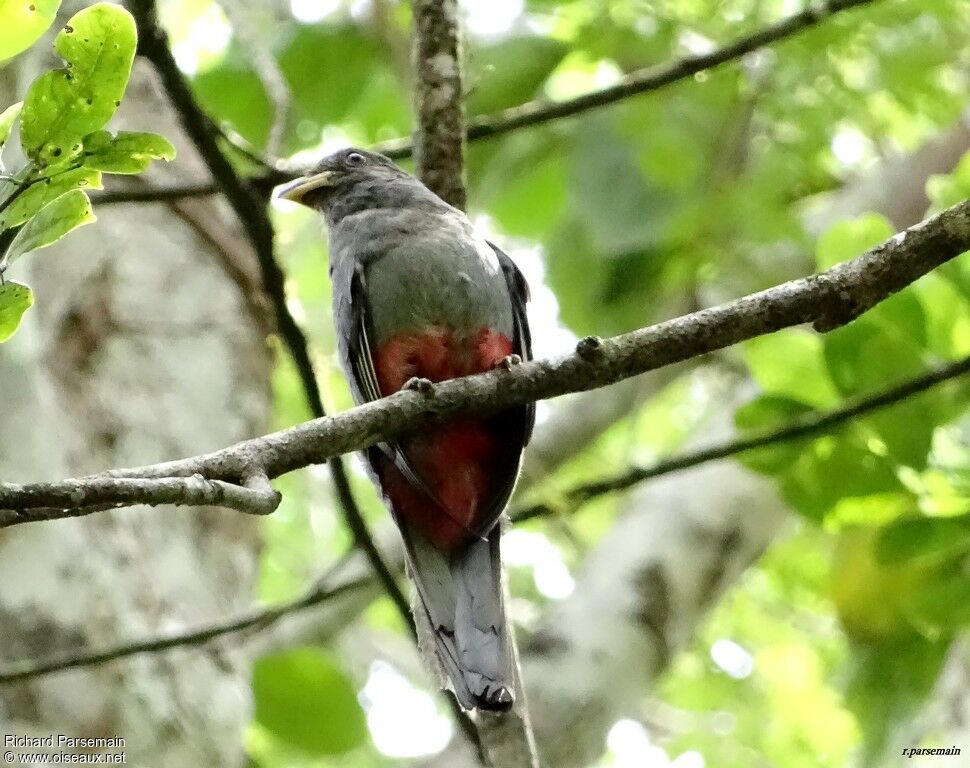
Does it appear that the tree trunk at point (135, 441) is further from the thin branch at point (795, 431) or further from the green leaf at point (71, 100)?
the thin branch at point (795, 431)

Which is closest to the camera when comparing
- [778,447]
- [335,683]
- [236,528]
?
[778,447]

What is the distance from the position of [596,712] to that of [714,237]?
1.73 metres

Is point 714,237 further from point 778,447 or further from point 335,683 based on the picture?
point 335,683

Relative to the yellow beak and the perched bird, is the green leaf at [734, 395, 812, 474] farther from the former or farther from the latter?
the yellow beak

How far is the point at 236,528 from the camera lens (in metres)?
4.20

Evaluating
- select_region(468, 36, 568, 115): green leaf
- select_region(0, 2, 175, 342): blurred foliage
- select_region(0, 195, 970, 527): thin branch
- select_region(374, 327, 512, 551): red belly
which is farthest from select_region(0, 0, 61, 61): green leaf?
select_region(468, 36, 568, 115): green leaf

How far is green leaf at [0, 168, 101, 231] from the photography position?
5.26 ft

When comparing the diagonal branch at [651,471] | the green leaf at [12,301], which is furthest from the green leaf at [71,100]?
the diagonal branch at [651,471]

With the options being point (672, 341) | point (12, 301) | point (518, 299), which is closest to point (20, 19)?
point (12, 301)

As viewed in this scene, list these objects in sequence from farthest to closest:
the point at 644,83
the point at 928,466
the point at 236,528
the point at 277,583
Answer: the point at 277,583 < the point at 236,528 < the point at 644,83 < the point at 928,466

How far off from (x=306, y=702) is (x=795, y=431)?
71.0 inches

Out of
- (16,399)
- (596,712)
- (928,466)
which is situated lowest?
(596,712)

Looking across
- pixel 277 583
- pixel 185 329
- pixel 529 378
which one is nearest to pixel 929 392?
pixel 529 378

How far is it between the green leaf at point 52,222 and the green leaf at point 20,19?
0.88ft
